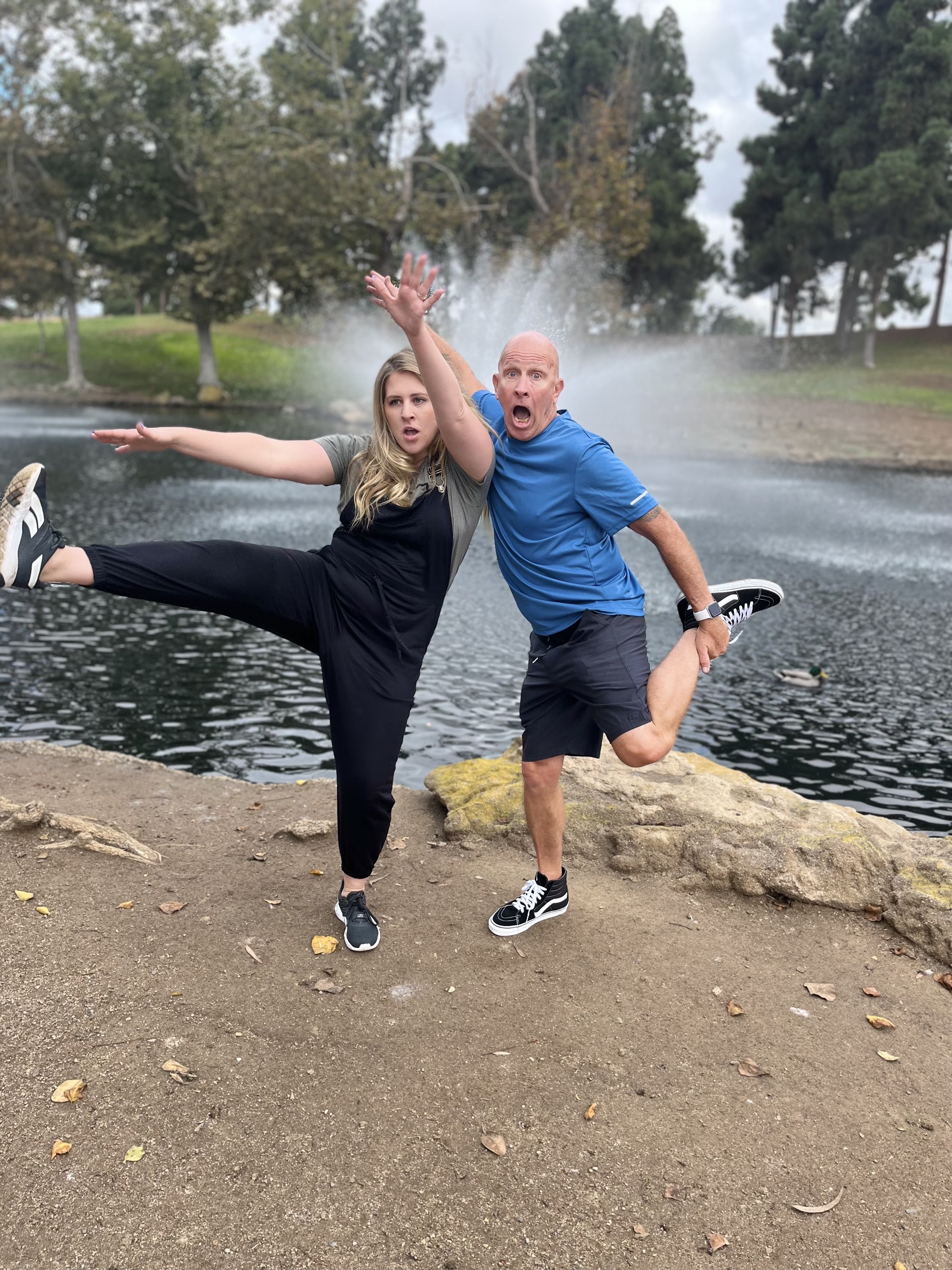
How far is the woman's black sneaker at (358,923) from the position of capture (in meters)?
3.88

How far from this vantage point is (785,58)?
4934 centimetres

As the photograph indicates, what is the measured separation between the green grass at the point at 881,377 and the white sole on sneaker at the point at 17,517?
3718 cm

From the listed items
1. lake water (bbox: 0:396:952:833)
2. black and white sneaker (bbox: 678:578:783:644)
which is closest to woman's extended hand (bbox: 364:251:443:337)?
black and white sneaker (bbox: 678:578:783:644)

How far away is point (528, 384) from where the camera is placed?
359 centimetres

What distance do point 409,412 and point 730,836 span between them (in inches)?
102

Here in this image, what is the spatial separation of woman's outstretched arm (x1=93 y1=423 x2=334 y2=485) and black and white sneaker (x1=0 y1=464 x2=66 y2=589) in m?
0.29

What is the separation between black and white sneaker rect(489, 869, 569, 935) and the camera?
13.3 ft

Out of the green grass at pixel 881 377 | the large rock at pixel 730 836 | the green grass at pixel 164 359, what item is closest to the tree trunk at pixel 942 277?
→ the green grass at pixel 881 377

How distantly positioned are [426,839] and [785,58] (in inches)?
2174

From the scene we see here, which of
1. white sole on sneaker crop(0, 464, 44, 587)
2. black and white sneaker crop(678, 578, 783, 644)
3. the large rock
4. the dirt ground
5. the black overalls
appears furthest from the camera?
the large rock

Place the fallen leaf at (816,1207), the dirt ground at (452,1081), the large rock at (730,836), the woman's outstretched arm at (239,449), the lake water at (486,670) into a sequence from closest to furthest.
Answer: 1. the dirt ground at (452,1081)
2. the fallen leaf at (816,1207)
3. the woman's outstretched arm at (239,449)
4. the large rock at (730,836)
5. the lake water at (486,670)

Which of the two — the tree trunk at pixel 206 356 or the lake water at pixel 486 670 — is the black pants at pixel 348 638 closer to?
the lake water at pixel 486 670

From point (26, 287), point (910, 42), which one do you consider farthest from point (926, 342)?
point (26, 287)

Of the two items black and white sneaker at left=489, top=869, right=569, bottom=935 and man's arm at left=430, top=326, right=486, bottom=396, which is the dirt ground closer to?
black and white sneaker at left=489, top=869, right=569, bottom=935
